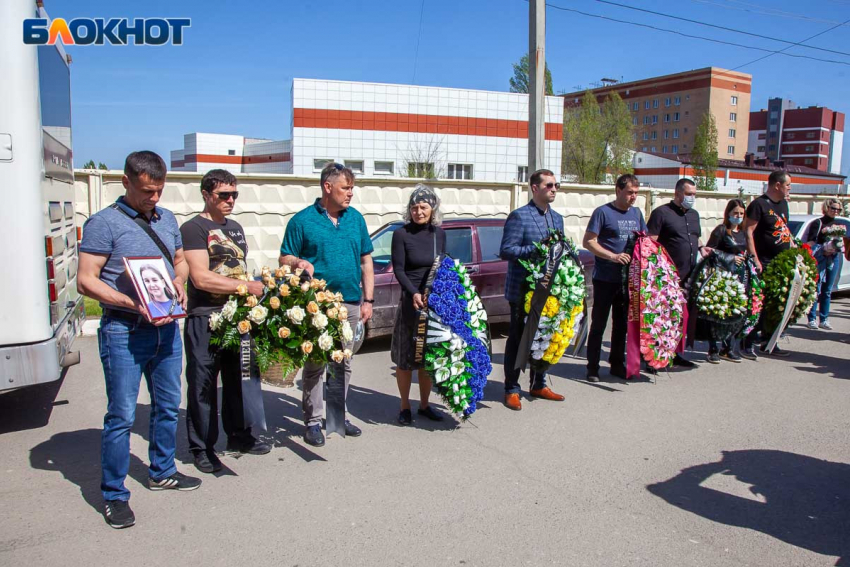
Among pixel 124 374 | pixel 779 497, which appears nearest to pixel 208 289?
pixel 124 374

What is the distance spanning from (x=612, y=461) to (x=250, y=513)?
2526mm

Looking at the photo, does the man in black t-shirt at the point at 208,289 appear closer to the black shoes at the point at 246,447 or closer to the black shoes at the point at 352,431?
the black shoes at the point at 246,447

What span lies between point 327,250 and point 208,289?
36.4 inches

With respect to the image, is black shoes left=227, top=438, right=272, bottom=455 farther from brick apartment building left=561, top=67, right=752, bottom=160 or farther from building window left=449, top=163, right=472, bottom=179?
brick apartment building left=561, top=67, right=752, bottom=160

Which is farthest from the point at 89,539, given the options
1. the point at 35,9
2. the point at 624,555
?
the point at 35,9

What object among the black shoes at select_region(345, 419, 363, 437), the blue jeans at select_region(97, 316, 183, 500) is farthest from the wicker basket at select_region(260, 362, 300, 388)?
the blue jeans at select_region(97, 316, 183, 500)

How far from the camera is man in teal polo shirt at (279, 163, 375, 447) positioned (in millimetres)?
4805

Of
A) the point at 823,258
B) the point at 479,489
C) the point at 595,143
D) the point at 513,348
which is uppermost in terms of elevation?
the point at 595,143

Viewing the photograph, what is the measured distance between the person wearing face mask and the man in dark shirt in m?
0.50

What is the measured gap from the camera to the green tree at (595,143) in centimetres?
5009

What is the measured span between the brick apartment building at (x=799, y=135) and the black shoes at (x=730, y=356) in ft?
364

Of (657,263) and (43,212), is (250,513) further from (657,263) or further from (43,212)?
(657,263)

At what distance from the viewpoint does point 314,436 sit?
4.98m

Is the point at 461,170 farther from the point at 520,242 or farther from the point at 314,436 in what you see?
the point at 314,436
